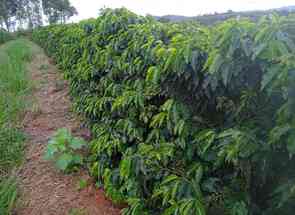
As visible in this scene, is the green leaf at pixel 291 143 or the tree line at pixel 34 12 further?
the tree line at pixel 34 12

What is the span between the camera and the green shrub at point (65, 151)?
10.7 ft

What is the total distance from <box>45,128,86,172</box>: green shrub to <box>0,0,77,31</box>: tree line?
36879 millimetres

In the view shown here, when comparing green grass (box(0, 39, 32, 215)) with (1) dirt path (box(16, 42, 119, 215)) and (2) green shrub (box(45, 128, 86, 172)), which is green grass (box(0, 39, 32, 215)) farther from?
(2) green shrub (box(45, 128, 86, 172))

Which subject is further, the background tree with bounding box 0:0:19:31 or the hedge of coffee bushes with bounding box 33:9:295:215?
the background tree with bounding box 0:0:19:31

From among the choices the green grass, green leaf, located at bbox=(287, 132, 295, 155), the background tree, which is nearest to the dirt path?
the green grass

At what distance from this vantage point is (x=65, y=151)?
338 cm

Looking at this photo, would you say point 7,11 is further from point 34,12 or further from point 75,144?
point 75,144

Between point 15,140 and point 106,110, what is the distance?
1528 millimetres

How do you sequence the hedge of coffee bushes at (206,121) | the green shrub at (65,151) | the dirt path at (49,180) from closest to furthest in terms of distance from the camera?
the hedge of coffee bushes at (206,121)
the dirt path at (49,180)
the green shrub at (65,151)

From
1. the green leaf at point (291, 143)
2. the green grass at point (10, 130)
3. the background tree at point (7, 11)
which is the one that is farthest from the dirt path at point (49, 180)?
the background tree at point (7, 11)

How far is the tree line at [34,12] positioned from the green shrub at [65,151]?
3688 centimetres

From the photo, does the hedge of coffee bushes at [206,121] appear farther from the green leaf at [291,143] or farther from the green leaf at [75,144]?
the green leaf at [75,144]

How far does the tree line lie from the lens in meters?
38.0

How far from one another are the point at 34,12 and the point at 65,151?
40579 millimetres
